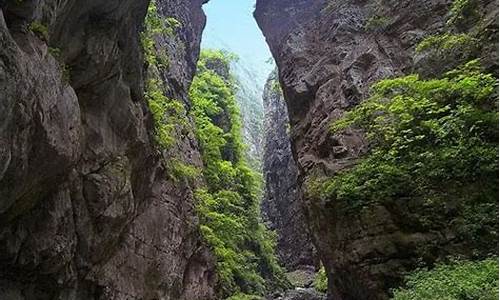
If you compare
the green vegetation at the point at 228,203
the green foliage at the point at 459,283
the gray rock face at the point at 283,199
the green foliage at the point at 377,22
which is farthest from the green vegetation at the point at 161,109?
the gray rock face at the point at 283,199

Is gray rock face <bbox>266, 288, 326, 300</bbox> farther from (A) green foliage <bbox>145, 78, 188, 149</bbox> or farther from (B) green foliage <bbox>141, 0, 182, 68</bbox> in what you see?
(B) green foliage <bbox>141, 0, 182, 68</bbox>

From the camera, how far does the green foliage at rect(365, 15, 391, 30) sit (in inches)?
655

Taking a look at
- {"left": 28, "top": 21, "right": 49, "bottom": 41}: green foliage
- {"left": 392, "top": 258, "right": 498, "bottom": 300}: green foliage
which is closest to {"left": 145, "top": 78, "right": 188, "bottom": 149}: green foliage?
{"left": 28, "top": 21, "right": 49, "bottom": 41}: green foliage

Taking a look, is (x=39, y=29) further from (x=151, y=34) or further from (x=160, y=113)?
(x=151, y=34)

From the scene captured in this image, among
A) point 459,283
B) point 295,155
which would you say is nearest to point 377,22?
point 295,155

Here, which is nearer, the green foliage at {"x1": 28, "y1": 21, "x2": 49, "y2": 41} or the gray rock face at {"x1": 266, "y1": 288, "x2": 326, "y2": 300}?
the green foliage at {"x1": 28, "y1": 21, "x2": 49, "y2": 41}

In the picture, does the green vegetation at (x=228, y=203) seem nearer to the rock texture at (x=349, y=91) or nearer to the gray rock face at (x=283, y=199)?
the gray rock face at (x=283, y=199)

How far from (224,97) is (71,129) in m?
23.3

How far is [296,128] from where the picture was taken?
18.3 m

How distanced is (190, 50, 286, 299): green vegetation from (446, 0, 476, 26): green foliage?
11.1m

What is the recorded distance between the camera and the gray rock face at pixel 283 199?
113ft

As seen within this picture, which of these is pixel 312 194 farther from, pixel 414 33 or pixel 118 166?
pixel 414 33

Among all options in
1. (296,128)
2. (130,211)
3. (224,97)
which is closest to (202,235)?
(296,128)

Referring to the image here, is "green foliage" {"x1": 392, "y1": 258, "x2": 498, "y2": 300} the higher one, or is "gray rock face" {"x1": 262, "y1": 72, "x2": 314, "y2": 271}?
"gray rock face" {"x1": 262, "y1": 72, "x2": 314, "y2": 271}
